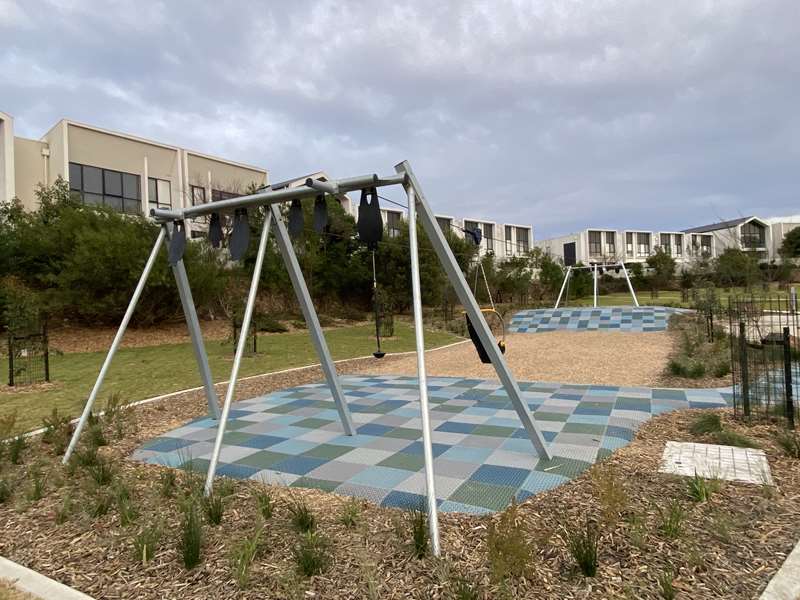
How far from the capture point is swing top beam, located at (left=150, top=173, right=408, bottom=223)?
3.58 metres

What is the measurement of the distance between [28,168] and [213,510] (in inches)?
1072

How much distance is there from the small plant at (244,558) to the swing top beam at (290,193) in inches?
98.0

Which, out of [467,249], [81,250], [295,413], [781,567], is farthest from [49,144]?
[781,567]

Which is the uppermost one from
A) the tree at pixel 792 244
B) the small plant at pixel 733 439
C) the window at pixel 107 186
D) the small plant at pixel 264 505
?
the window at pixel 107 186

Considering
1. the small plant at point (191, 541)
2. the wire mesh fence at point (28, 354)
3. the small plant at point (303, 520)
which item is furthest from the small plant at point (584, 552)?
the wire mesh fence at point (28, 354)

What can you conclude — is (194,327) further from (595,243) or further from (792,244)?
(595,243)

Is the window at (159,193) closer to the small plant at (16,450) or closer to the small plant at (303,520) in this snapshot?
the small plant at (16,450)

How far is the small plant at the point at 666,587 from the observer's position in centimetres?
220

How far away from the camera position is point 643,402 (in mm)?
6414

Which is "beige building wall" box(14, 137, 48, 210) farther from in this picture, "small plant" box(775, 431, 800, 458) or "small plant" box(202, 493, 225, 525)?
"small plant" box(775, 431, 800, 458)

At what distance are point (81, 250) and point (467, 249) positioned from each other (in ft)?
61.3

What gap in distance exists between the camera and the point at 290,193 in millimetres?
3930

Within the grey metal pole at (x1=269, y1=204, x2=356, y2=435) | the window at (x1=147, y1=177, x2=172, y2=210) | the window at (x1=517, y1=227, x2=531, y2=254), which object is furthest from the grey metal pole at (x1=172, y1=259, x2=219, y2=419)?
the window at (x1=517, y1=227, x2=531, y2=254)

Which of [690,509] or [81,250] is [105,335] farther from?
[690,509]
